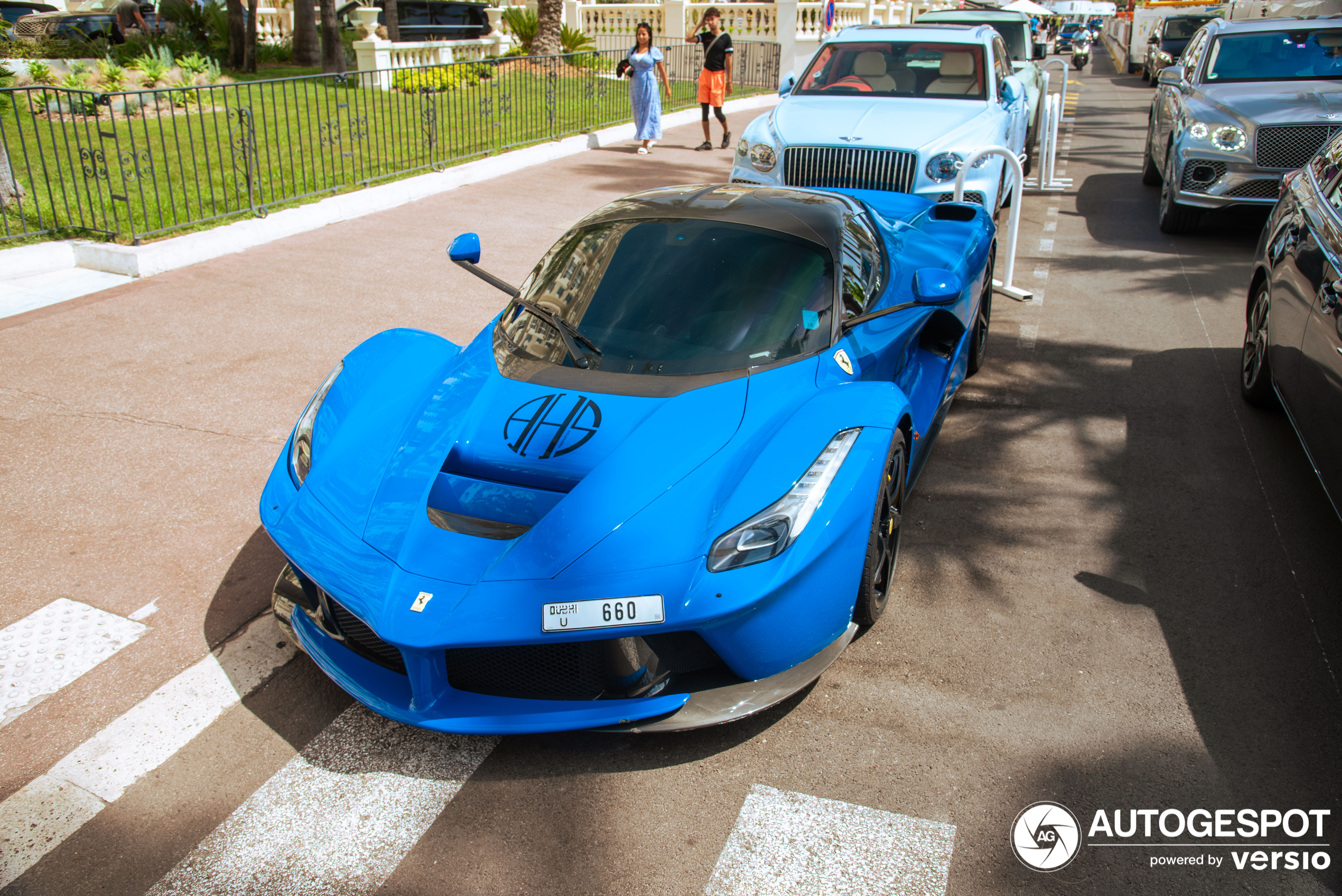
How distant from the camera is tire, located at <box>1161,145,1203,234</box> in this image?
930cm

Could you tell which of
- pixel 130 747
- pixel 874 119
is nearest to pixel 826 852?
pixel 130 747

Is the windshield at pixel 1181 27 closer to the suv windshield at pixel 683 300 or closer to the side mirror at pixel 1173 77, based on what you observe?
the side mirror at pixel 1173 77

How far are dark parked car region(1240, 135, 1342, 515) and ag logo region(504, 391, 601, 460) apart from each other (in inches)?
115

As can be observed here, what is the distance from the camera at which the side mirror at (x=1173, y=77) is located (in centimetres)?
1022

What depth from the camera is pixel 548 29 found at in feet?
70.0

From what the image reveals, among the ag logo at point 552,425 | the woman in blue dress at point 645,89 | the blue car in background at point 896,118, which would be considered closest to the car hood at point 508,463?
the ag logo at point 552,425

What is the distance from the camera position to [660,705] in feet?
8.80

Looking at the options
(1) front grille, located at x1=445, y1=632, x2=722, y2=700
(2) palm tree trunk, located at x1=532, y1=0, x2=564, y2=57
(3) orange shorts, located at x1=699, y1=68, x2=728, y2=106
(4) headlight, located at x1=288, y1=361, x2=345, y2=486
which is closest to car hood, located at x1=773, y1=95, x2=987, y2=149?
(4) headlight, located at x1=288, y1=361, x2=345, y2=486

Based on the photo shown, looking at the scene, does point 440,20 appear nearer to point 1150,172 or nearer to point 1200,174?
point 1150,172

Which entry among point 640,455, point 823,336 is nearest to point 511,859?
point 640,455

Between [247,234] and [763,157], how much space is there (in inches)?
193

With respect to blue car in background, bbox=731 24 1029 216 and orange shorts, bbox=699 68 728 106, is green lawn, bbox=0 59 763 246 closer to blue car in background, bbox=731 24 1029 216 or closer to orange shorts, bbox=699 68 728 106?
orange shorts, bbox=699 68 728 106

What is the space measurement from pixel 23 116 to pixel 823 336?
52.2ft

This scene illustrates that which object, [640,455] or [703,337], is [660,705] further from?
[703,337]
